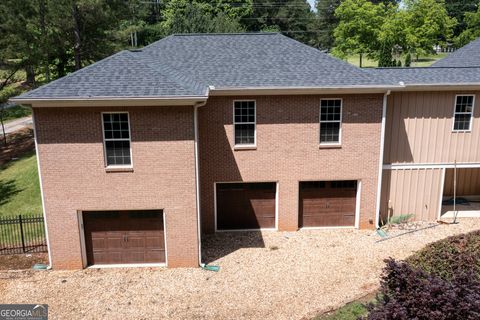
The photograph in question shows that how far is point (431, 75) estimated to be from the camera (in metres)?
17.6

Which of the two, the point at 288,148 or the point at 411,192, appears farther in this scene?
the point at 411,192

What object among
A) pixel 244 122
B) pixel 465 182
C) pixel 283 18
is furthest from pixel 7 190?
pixel 283 18

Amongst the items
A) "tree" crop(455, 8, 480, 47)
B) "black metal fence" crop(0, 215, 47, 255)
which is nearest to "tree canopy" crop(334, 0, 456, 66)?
"tree" crop(455, 8, 480, 47)

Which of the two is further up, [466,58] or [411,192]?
[466,58]

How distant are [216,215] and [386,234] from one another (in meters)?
7.47

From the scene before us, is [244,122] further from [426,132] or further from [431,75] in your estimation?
[431,75]

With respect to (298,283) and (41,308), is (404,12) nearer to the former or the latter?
(298,283)

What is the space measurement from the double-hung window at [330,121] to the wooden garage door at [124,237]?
760 centimetres

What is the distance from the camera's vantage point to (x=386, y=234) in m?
16.9

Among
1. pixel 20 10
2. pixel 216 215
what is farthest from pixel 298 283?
pixel 20 10

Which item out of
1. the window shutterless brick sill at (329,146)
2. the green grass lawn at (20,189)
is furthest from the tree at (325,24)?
the window shutterless brick sill at (329,146)

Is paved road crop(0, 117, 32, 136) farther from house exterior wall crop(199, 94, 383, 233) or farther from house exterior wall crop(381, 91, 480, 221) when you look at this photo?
house exterior wall crop(381, 91, 480, 221)

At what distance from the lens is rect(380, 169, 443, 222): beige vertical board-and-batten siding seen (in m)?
17.9

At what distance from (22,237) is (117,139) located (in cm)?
597
